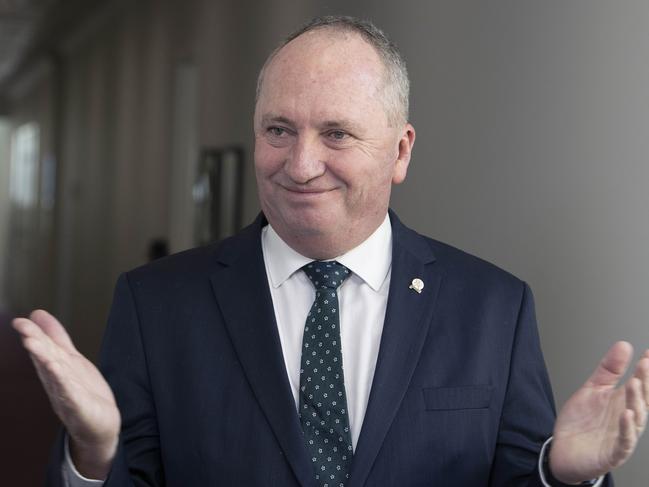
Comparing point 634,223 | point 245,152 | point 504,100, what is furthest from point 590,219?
point 245,152

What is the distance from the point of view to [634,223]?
2.31 m

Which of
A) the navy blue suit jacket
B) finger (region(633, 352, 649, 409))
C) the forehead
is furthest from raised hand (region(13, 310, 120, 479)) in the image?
finger (region(633, 352, 649, 409))

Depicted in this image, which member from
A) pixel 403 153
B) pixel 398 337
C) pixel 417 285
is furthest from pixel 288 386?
pixel 403 153

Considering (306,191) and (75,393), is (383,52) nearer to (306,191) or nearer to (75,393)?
(306,191)

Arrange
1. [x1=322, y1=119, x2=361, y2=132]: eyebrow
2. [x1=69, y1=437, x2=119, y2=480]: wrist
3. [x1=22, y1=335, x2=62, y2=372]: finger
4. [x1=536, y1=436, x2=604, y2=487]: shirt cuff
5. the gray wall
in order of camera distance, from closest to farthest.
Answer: [x1=22, y1=335, x2=62, y2=372]: finger
[x1=69, y1=437, x2=119, y2=480]: wrist
[x1=536, y1=436, x2=604, y2=487]: shirt cuff
[x1=322, y1=119, x2=361, y2=132]: eyebrow
the gray wall

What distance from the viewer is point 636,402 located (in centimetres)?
158

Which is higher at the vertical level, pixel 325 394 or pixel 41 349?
pixel 41 349

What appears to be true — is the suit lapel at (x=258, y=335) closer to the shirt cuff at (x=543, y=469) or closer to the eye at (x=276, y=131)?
the eye at (x=276, y=131)

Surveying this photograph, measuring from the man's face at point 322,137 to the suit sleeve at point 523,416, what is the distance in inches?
16.6

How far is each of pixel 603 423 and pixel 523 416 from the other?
0.27 meters

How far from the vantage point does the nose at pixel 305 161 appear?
1838 mm

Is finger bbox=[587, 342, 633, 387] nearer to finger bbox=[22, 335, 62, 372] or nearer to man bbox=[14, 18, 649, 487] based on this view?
man bbox=[14, 18, 649, 487]

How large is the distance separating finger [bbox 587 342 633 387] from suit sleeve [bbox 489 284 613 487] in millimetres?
236

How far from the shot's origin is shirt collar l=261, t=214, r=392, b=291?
199 centimetres
